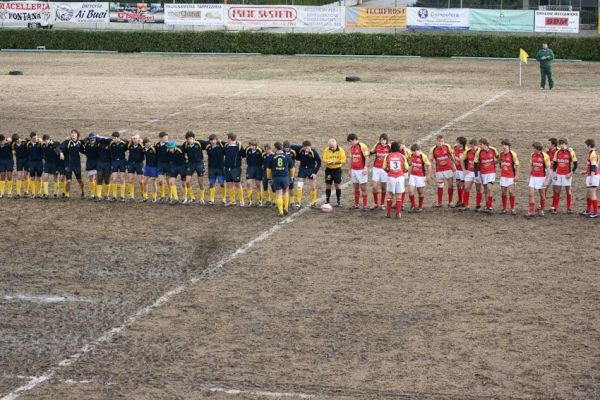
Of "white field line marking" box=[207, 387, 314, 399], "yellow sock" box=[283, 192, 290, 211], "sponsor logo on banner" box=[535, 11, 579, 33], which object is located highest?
"sponsor logo on banner" box=[535, 11, 579, 33]

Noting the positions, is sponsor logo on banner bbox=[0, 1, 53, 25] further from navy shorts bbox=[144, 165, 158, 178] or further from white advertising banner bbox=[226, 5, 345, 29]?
navy shorts bbox=[144, 165, 158, 178]

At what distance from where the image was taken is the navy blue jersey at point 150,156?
29500mm

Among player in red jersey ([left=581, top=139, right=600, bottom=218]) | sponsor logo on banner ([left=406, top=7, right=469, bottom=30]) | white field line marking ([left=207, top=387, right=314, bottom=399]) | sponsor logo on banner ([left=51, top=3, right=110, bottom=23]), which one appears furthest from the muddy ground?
sponsor logo on banner ([left=51, top=3, right=110, bottom=23])

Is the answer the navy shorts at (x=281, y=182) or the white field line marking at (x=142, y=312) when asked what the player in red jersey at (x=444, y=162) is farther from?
the navy shorts at (x=281, y=182)

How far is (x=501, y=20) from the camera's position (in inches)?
2687

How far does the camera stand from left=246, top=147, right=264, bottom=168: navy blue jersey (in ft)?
94.2

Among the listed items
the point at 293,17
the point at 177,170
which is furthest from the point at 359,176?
the point at 293,17

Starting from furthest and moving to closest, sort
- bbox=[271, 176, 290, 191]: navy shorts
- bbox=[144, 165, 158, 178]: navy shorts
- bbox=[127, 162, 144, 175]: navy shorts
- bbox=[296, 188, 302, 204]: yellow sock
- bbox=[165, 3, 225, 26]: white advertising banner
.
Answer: bbox=[165, 3, 225, 26]: white advertising banner, bbox=[127, 162, 144, 175]: navy shorts, bbox=[144, 165, 158, 178]: navy shorts, bbox=[296, 188, 302, 204]: yellow sock, bbox=[271, 176, 290, 191]: navy shorts

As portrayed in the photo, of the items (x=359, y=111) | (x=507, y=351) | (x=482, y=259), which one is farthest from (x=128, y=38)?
(x=507, y=351)

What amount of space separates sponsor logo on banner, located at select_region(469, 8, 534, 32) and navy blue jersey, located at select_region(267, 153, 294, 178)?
43315 millimetres

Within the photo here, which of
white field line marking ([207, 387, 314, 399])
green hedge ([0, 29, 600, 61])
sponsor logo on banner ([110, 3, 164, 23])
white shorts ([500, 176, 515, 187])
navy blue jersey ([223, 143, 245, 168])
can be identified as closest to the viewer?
white field line marking ([207, 387, 314, 399])

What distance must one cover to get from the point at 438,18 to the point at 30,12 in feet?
94.2

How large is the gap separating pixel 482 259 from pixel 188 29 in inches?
2039

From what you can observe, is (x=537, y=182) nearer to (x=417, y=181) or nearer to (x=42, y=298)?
(x=417, y=181)
